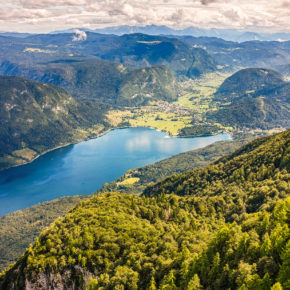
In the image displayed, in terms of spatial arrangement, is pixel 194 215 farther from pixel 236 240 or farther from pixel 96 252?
pixel 236 240

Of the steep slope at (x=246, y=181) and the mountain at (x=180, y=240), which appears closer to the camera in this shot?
the mountain at (x=180, y=240)

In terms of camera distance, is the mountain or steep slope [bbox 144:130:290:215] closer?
the mountain

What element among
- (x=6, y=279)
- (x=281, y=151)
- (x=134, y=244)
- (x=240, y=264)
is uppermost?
(x=240, y=264)

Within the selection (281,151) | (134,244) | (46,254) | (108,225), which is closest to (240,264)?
(134,244)

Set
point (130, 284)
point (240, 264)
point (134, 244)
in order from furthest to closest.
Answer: point (134, 244)
point (130, 284)
point (240, 264)

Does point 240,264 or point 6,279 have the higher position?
point 240,264

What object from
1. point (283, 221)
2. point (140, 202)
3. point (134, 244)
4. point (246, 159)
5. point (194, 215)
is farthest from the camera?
point (246, 159)

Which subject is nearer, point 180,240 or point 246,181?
point 180,240

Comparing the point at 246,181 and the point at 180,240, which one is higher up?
the point at 180,240
